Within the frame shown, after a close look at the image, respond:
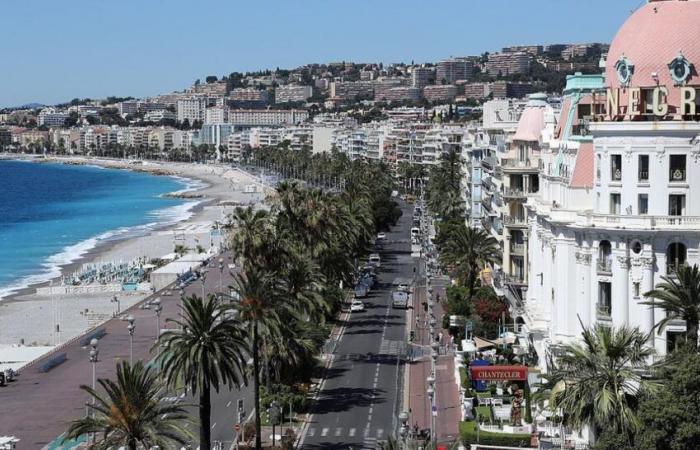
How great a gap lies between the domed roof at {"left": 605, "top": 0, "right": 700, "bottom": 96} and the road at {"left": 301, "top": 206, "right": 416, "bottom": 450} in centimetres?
1842

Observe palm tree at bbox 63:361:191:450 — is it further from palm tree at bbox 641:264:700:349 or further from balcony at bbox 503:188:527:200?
balcony at bbox 503:188:527:200

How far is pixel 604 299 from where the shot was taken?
48.7m

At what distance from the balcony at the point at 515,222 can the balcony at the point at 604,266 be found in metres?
29.6

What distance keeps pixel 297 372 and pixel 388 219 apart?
85.2 m

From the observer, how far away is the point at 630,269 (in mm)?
47406

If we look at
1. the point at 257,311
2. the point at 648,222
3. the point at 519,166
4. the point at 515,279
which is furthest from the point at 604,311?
the point at 519,166

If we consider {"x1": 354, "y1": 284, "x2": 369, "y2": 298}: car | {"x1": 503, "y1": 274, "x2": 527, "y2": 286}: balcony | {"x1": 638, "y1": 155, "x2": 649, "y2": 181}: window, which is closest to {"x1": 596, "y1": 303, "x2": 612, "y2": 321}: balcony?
{"x1": 638, "y1": 155, "x2": 649, "y2": 181}: window

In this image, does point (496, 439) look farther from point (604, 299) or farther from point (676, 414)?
point (676, 414)

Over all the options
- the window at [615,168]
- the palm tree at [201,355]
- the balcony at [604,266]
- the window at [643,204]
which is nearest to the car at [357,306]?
the balcony at [604,266]

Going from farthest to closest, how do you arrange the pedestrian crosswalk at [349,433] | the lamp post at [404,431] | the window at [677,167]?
the pedestrian crosswalk at [349,433] → the window at [677,167] → the lamp post at [404,431]

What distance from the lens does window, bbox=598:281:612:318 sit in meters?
48.4

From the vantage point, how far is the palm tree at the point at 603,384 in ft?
129

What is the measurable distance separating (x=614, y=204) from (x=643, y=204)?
1353 millimetres

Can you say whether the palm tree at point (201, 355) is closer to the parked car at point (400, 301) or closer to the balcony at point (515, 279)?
the balcony at point (515, 279)
